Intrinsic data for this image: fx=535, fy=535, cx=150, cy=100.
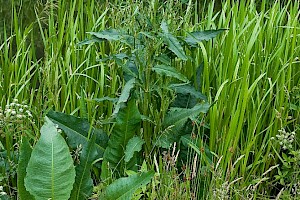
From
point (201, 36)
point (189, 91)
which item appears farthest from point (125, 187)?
point (201, 36)

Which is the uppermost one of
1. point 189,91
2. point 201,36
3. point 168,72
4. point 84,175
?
point 201,36

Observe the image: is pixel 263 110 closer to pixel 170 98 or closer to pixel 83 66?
pixel 170 98

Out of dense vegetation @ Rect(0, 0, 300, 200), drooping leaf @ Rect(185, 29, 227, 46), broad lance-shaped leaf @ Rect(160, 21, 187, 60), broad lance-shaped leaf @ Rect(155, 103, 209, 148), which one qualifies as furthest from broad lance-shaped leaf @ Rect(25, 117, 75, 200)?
drooping leaf @ Rect(185, 29, 227, 46)

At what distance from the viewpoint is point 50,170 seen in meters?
2.27

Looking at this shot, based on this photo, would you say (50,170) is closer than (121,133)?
Yes

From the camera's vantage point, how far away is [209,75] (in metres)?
3.13

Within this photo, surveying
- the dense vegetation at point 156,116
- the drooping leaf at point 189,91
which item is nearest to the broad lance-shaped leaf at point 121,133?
the dense vegetation at point 156,116

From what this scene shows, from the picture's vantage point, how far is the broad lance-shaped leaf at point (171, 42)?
2537mm

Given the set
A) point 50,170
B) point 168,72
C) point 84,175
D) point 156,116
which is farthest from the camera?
point 156,116

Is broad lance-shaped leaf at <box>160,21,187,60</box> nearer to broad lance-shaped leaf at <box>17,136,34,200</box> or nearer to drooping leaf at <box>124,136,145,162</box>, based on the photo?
drooping leaf at <box>124,136,145,162</box>

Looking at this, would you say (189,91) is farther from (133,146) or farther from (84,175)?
(84,175)

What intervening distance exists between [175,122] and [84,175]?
0.57 metres

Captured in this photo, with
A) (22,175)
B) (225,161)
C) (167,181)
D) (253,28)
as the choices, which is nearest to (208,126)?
(225,161)

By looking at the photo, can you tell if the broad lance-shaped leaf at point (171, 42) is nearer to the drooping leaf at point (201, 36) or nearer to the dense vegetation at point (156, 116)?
the dense vegetation at point (156, 116)
